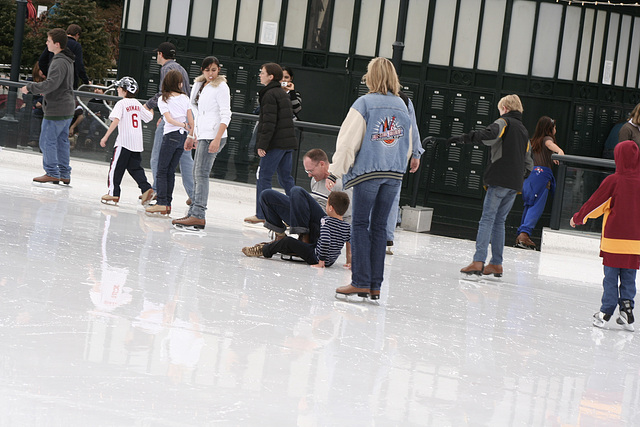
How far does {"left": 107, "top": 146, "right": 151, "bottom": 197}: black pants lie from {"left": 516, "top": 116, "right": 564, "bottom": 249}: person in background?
514 cm

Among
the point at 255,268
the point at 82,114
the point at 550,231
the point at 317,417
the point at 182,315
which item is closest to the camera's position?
the point at 317,417

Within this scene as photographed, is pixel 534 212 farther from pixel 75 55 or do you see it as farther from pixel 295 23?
pixel 295 23

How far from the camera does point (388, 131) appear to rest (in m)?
6.64

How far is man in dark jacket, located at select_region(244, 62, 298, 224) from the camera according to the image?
9.78 m

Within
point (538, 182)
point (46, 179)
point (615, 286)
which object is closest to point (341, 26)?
point (538, 182)

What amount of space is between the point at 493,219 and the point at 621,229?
1921 mm

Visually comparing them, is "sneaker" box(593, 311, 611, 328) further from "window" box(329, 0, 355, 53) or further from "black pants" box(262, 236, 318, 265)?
"window" box(329, 0, 355, 53)

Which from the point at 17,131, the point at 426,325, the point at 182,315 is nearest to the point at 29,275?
the point at 182,315

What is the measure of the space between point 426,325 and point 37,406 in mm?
3231

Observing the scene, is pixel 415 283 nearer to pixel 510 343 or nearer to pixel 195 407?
pixel 510 343

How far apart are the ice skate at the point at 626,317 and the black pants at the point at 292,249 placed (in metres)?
2.72

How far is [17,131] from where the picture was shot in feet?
47.6

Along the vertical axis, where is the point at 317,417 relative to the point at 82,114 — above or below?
below

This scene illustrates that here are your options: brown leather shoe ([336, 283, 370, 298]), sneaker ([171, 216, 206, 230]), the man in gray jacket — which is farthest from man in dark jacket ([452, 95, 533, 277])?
the man in gray jacket
